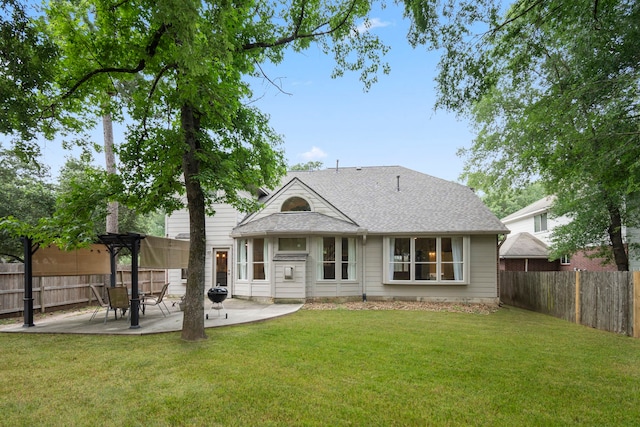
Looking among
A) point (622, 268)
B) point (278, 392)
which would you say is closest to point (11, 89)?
point (278, 392)

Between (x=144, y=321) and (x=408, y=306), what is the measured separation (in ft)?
27.2

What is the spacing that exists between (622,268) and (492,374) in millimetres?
13447

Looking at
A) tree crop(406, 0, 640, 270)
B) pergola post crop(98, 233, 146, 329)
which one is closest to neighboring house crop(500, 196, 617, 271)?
tree crop(406, 0, 640, 270)

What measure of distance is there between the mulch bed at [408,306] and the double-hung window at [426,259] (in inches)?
34.2

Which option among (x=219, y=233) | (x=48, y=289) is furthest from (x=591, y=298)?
(x=48, y=289)

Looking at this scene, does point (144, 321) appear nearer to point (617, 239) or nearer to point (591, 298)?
point (591, 298)

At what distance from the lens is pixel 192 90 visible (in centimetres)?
663

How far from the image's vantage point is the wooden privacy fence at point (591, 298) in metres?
8.04

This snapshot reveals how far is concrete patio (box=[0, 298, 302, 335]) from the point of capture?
26.6ft

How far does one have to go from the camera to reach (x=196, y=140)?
7793 mm

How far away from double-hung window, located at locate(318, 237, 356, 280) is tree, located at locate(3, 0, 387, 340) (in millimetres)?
5079

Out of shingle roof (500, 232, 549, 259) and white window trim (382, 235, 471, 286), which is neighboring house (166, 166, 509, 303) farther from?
shingle roof (500, 232, 549, 259)

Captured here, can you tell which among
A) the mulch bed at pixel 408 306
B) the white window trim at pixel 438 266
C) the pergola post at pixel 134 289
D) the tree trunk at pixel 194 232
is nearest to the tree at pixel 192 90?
the tree trunk at pixel 194 232

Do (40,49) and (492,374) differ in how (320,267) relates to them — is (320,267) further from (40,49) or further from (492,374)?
(40,49)
